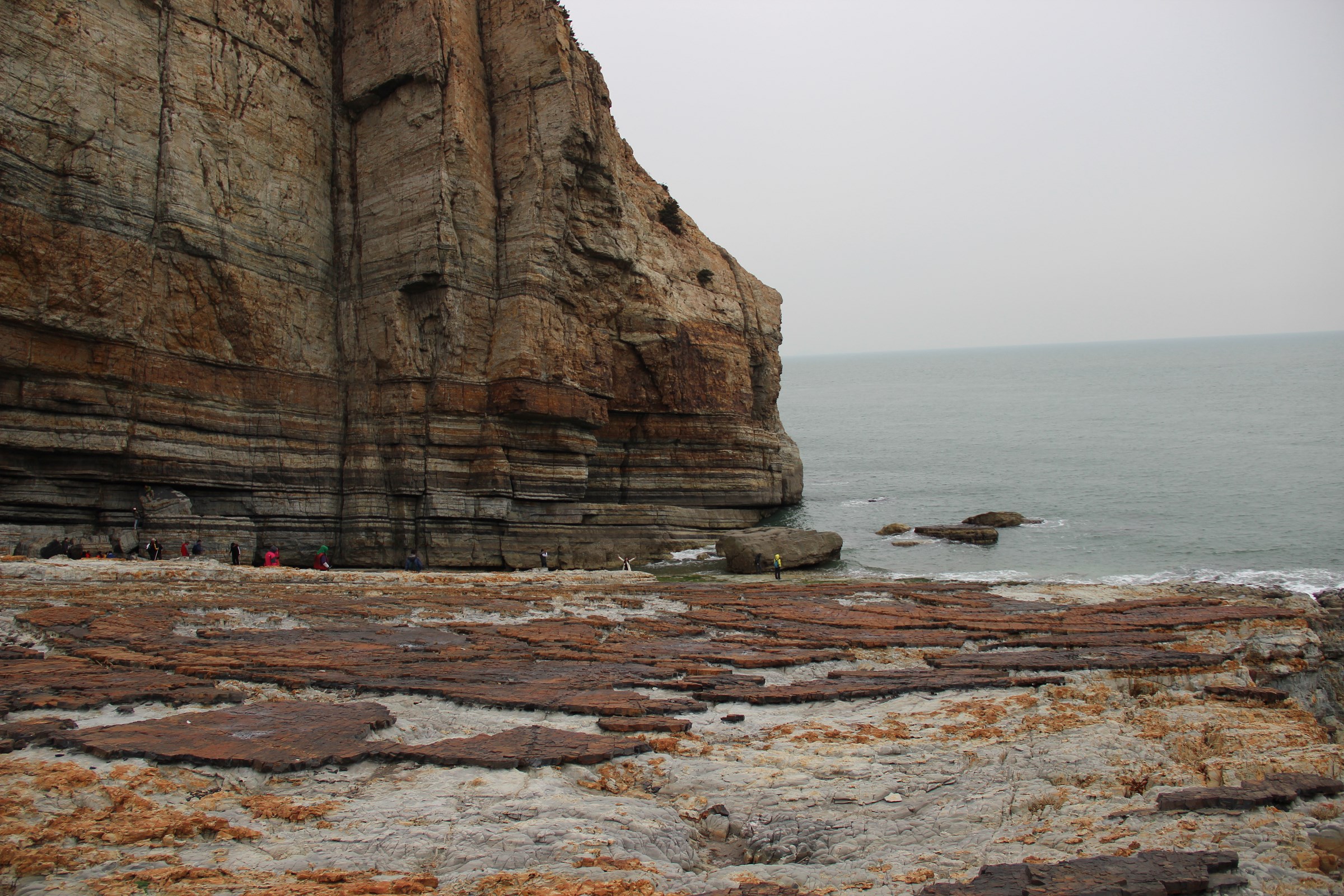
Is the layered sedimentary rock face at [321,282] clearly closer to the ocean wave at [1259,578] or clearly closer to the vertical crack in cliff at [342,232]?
the vertical crack in cliff at [342,232]

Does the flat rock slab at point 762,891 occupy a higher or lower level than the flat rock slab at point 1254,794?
lower

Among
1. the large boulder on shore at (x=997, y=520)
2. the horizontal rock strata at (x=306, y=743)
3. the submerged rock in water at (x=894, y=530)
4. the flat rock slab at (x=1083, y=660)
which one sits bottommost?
the submerged rock in water at (x=894, y=530)

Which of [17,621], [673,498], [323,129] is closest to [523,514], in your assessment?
[673,498]

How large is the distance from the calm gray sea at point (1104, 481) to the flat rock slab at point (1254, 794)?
24.4 m

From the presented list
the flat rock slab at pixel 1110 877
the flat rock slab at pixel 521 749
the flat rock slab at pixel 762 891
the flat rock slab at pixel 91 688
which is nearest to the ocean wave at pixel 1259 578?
the flat rock slab at pixel 1110 877

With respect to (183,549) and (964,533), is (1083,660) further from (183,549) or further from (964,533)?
(964,533)

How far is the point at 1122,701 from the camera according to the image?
26.3ft

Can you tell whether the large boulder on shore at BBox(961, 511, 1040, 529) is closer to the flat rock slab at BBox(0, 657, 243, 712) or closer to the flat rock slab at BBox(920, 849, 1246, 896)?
the flat rock slab at BBox(920, 849, 1246, 896)

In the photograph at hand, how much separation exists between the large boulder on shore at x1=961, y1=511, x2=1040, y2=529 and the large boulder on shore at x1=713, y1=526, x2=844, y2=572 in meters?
13.1

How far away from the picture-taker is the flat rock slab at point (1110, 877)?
13.1 feet

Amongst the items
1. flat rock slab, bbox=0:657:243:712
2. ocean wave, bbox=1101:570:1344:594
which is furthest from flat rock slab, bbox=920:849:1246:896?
ocean wave, bbox=1101:570:1344:594

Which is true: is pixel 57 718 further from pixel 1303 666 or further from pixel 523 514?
pixel 523 514

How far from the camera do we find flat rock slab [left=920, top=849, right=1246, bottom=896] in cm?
398

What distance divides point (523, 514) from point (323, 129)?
55.1ft
